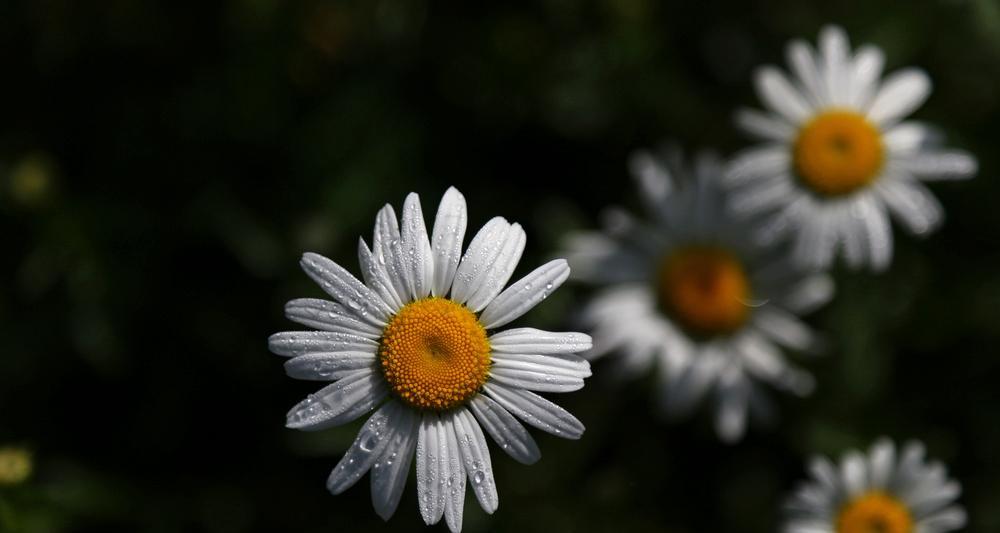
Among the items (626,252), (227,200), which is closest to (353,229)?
(227,200)

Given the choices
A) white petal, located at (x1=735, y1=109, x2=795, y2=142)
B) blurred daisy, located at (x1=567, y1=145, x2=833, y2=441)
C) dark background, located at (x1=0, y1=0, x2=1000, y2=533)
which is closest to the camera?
white petal, located at (x1=735, y1=109, x2=795, y2=142)

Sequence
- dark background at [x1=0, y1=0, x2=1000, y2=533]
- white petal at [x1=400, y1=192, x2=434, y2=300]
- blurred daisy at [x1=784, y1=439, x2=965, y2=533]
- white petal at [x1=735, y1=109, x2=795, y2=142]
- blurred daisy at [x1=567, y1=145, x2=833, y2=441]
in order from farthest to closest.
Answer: dark background at [x1=0, y1=0, x2=1000, y2=533], blurred daisy at [x1=567, y1=145, x2=833, y2=441], white petal at [x1=735, y1=109, x2=795, y2=142], blurred daisy at [x1=784, y1=439, x2=965, y2=533], white petal at [x1=400, y1=192, x2=434, y2=300]

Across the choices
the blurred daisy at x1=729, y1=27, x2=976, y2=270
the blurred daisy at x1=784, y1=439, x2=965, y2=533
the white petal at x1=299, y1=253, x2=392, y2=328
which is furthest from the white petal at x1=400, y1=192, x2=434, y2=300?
the blurred daisy at x1=784, y1=439, x2=965, y2=533

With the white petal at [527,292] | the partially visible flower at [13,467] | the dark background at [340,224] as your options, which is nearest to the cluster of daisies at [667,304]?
the white petal at [527,292]

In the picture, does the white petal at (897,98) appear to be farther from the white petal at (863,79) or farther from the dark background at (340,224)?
the dark background at (340,224)

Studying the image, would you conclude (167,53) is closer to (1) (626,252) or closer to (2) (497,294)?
(1) (626,252)

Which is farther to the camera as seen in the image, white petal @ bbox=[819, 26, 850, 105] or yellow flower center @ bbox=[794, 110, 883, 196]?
white petal @ bbox=[819, 26, 850, 105]

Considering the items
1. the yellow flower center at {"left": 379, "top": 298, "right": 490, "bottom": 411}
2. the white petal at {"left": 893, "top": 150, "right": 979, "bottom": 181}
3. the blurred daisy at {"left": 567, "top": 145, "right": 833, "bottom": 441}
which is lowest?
the yellow flower center at {"left": 379, "top": 298, "right": 490, "bottom": 411}

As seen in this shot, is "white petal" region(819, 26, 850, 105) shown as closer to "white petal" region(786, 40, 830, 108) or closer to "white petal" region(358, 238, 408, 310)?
"white petal" region(786, 40, 830, 108)
